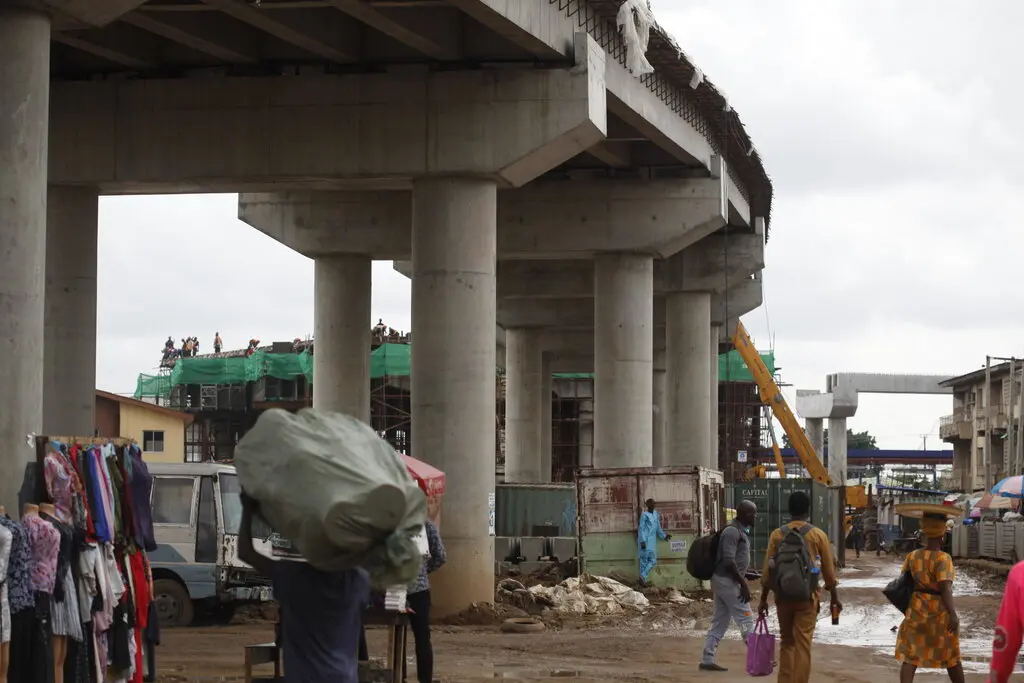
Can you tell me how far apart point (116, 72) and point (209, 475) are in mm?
7618

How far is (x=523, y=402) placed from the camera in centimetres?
5772

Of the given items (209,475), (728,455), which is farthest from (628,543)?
(728,455)

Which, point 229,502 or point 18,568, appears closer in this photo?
point 18,568

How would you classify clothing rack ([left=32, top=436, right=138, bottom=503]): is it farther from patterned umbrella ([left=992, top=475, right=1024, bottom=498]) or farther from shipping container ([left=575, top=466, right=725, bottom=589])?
patterned umbrella ([left=992, top=475, right=1024, bottom=498])

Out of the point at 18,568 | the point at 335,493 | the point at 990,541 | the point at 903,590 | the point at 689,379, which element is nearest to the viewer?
the point at 335,493

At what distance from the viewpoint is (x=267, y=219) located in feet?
115

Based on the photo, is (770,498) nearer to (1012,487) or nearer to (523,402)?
(1012,487)

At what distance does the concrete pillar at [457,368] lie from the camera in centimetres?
2442

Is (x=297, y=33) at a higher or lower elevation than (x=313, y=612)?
higher

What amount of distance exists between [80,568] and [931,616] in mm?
6181

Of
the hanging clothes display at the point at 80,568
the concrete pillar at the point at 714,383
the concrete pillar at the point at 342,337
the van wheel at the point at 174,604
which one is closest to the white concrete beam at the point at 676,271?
the concrete pillar at the point at 714,383

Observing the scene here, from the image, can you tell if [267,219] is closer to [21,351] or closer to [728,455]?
[21,351]

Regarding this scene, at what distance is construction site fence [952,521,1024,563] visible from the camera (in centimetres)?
4056

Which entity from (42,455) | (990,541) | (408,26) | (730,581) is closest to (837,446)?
(990,541)
